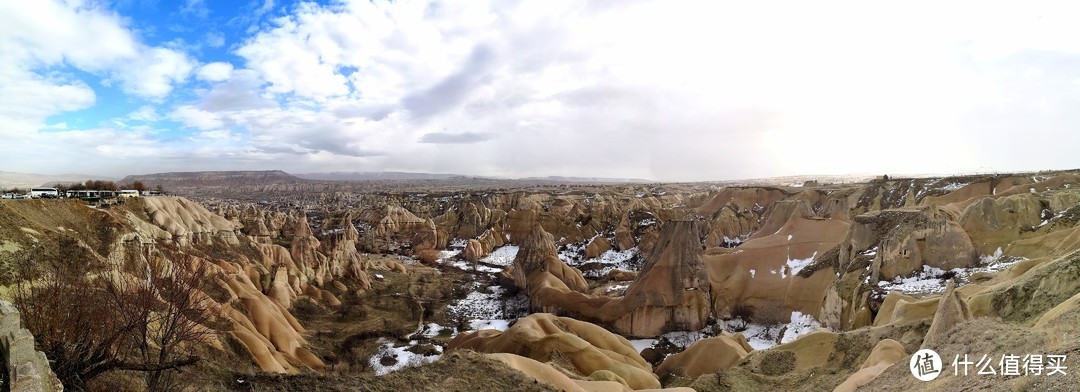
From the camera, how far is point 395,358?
81.4ft

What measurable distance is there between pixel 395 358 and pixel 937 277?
28.7 meters

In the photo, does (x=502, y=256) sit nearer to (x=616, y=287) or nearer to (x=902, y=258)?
(x=616, y=287)

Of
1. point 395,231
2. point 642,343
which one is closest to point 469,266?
point 395,231

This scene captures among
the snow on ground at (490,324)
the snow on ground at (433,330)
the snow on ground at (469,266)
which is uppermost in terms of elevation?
the snow on ground at (433,330)

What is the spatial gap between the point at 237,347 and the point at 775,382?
20.7 meters

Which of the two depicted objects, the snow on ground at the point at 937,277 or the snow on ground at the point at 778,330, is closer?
the snow on ground at the point at 937,277

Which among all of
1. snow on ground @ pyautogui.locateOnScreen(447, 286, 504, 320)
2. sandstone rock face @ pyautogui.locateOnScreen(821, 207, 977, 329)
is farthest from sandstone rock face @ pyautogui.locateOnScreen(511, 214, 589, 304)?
sandstone rock face @ pyautogui.locateOnScreen(821, 207, 977, 329)

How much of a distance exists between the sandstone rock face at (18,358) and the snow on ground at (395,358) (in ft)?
55.9

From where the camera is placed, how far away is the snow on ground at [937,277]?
71.6 feet

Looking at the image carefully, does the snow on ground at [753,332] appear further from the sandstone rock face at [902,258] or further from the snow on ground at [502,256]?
the snow on ground at [502,256]

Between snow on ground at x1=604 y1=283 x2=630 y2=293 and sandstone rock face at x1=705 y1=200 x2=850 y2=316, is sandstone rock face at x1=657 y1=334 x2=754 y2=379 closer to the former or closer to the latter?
sandstone rock face at x1=705 y1=200 x2=850 y2=316

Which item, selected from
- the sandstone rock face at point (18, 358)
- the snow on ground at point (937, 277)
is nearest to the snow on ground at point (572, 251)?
the snow on ground at point (937, 277)

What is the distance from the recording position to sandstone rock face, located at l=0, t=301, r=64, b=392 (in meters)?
6.31

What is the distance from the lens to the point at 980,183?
52094 mm
